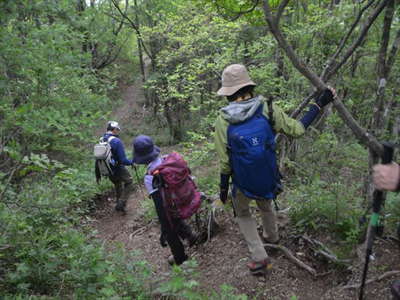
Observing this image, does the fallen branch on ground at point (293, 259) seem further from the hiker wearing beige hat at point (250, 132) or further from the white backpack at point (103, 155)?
the white backpack at point (103, 155)

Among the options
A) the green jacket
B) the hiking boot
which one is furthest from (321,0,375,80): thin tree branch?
the hiking boot

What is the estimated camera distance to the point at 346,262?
11.5 ft

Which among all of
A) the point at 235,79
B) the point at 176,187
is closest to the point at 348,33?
the point at 235,79

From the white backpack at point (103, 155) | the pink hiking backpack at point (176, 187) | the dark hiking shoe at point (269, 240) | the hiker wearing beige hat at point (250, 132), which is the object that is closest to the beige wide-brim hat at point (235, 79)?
the hiker wearing beige hat at point (250, 132)

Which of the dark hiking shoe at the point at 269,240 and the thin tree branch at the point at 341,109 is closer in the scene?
the thin tree branch at the point at 341,109

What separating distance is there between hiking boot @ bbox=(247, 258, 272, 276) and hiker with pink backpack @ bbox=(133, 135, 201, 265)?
1045 mm

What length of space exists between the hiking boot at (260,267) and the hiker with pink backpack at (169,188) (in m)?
1.04

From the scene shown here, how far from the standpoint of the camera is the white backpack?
7227 millimetres

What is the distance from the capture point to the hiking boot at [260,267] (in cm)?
378

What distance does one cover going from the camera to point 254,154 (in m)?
3.28

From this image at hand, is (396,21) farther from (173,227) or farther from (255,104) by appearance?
(173,227)

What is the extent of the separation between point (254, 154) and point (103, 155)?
485cm

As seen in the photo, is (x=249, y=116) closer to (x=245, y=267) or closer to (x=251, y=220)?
(x=251, y=220)

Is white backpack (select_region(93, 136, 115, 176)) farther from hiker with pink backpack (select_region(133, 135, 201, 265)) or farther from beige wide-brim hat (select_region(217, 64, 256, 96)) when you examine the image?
beige wide-brim hat (select_region(217, 64, 256, 96))
